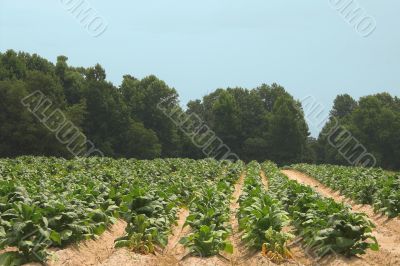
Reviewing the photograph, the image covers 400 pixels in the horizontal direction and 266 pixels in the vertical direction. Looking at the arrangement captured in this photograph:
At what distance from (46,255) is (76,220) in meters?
1.63

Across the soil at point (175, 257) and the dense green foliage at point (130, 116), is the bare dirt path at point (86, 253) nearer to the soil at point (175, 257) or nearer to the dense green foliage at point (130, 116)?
the soil at point (175, 257)

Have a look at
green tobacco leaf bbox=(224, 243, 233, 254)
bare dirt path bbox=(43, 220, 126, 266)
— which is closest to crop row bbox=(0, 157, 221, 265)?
bare dirt path bbox=(43, 220, 126, 266)

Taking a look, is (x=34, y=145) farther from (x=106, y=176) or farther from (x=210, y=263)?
(x=210, y=263)

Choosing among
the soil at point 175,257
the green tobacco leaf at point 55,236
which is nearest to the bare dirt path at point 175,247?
the soil at point 175,257

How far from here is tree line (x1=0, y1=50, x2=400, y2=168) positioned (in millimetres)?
55906

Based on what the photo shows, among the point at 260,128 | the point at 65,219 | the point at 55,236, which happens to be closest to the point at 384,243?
the point at 65,219

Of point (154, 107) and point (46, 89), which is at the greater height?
point (154, 107)

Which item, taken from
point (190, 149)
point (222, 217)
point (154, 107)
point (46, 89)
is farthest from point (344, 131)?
point (222, 217)

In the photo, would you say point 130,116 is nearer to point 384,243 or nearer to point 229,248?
point 384,243

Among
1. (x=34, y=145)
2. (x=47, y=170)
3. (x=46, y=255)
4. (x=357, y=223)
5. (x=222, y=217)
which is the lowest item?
(x=34, y=145)

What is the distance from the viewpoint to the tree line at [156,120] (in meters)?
55.9

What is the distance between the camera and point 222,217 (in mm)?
11633

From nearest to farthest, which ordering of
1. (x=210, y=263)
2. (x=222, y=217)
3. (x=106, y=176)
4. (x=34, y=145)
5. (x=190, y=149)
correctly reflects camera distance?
(x=210, y=263)
(x=222, y=217)
(x=106, y=176)
(x=34, y=145)
(x=190, y=149)

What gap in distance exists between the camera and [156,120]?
87.1m
